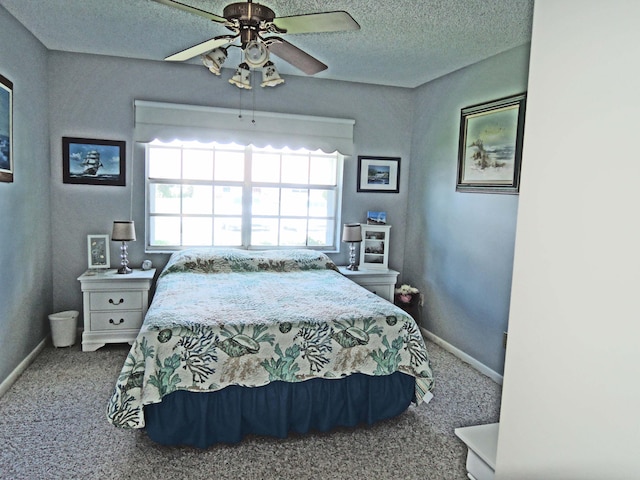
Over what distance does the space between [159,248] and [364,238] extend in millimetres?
1982

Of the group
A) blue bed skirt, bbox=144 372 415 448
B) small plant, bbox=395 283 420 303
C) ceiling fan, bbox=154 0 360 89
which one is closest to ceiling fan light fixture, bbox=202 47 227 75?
ceiling fan, bbox=154 0 360 89

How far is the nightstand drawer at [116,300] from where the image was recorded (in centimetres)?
378

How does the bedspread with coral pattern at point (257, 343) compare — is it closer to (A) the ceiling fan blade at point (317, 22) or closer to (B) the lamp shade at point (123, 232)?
(B) the lamp shade at point (123, 232)

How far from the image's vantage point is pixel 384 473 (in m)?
2.32

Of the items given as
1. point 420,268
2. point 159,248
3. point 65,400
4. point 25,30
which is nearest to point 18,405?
point 65,400

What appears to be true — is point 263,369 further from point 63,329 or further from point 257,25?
point 63,329

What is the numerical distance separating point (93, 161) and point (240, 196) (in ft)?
4.38

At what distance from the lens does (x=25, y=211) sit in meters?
3.41

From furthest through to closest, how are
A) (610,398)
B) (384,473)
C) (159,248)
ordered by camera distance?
(159,248)
(384,473)
(610,398)

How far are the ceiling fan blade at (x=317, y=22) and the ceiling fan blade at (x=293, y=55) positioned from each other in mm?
155

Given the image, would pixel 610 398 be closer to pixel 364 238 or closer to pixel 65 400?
pixel 65 400

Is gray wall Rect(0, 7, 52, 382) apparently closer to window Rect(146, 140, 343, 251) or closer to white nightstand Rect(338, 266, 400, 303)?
window Rect(146, 140, 343, 251)

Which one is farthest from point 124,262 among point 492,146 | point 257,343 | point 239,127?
point 492,146

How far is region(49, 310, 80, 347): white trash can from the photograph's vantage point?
12.5 ft
